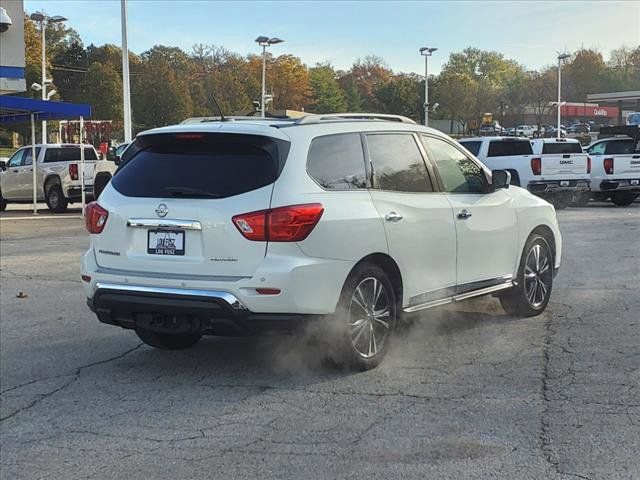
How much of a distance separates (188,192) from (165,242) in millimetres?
367

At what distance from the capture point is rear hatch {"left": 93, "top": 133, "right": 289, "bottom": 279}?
16.0 feet

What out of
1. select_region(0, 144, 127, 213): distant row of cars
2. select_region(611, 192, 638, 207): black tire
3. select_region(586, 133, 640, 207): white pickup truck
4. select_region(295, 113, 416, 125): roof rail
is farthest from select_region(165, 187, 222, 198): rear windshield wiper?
select_region(611, 192, 638, 207): black tire

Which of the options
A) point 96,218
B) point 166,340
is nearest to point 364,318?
point 166,340

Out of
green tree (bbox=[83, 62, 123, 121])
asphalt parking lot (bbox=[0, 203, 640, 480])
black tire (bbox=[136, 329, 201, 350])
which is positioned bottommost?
asphalt parking lot (bbox=[0, 203, 640, 480])

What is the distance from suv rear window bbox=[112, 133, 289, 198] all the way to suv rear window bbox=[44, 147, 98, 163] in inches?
661

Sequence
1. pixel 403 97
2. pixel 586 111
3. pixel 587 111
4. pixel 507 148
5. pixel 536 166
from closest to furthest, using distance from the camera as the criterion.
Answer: pixel 536 166 → pixel 507 148 → pixel 403 97 → pixel 586 111 → pixel 587 111

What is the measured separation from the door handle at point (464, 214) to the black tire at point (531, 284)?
3.27 ft

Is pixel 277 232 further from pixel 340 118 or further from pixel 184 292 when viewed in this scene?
pixel 340 118

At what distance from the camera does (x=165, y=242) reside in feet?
16.6

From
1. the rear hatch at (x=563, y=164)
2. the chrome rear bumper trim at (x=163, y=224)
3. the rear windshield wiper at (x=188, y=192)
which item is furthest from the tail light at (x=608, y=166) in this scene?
the chrome rear bumper trim at (x=163, y=224)

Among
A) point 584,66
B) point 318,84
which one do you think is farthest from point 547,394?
point 584,66

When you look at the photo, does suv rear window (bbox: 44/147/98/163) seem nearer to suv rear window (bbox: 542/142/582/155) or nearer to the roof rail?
suv rear window (bbox: 542/142/582/155)

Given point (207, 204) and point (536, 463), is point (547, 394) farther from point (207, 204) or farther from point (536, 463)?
point (207, 204)

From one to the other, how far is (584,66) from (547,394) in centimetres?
12234
